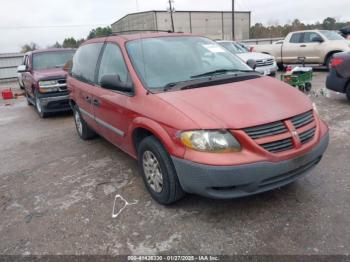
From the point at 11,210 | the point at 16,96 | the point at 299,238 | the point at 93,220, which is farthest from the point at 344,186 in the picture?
the point at 16,96

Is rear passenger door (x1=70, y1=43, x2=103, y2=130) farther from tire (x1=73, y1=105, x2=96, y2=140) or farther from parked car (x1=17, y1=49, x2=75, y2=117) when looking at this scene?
parked car (x1=17, y1=49, x2=75, y2=117)

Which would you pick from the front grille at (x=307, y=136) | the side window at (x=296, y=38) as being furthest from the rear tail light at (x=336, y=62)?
the side window at (x=296, y=38)

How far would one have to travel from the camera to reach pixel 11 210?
3.61 m

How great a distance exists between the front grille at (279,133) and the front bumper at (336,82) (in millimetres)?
4766

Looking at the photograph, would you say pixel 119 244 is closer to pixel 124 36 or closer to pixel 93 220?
pixel 93 220

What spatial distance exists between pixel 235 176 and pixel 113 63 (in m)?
2.34

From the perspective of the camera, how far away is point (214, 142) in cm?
275

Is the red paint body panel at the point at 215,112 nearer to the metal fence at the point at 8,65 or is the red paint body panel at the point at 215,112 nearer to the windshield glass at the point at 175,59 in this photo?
the windshield glass at the point at 175,59

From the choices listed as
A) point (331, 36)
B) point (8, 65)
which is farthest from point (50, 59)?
point (8, 65)

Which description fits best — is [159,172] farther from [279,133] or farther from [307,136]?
[307,136]

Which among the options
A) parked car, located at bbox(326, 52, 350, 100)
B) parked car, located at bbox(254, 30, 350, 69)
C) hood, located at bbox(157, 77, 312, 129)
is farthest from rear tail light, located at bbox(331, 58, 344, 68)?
parked car, located at bbox(254, 30, 350, 69)

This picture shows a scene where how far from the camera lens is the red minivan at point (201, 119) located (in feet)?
8.98

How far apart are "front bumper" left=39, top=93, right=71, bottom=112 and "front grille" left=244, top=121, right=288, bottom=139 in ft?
21.5

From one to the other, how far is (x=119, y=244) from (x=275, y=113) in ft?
6.05
